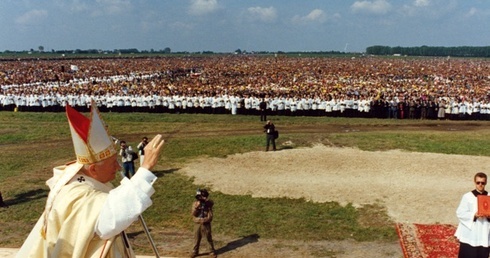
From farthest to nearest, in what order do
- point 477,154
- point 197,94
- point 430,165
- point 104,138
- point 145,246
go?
point 197,94 → point 477,154 → point 430,165 → point 145,246 → point 104,138

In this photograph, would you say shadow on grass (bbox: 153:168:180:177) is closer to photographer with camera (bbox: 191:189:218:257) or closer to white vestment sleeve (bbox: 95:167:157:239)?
photographer with camera (bbox: 191:189:218:257)

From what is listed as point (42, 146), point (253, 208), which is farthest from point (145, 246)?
point (42, 146)

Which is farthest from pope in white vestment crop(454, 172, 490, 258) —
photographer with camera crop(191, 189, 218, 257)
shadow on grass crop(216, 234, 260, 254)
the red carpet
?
photographer with camera crop(191, 189, 218, 257)

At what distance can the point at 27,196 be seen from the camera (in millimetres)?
13305

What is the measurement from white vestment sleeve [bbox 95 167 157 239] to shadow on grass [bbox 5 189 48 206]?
11056 millimetres

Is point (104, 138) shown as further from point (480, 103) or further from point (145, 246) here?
point (480, 103)

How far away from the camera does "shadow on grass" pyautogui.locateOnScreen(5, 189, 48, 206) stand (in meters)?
12.9

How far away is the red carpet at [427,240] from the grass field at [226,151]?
37cm

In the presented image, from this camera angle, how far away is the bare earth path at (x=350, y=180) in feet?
32.4

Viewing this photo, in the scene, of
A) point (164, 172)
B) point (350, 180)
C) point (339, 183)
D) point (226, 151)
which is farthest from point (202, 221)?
point (226, 151)

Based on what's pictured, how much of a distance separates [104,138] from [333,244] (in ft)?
24.0

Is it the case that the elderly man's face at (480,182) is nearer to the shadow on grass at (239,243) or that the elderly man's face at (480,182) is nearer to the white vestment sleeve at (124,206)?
the shadow on grass at (239,243)

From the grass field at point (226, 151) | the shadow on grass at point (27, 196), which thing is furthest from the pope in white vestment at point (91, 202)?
the shadow on grass at point (27, 196)

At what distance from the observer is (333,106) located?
28.4 metres
